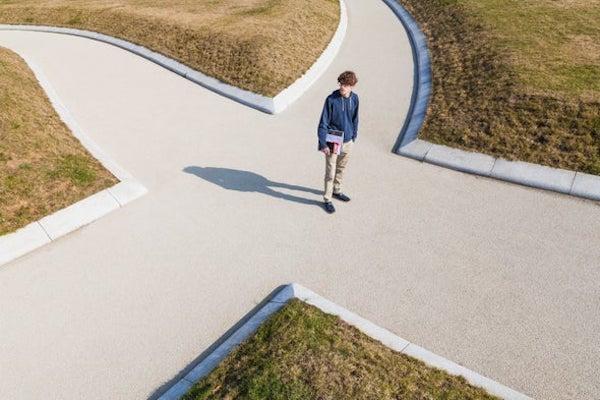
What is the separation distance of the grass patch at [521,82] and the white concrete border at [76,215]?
5.97 metres

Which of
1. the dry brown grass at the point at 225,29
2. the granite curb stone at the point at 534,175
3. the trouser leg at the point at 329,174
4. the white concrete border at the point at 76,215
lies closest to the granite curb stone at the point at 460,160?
the granite curb stone at the point at 534,175

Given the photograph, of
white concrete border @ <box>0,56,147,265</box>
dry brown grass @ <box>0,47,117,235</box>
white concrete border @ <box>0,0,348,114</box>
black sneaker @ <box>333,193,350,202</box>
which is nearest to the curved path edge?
black sneaker @ <box>333,193,350,202</box>

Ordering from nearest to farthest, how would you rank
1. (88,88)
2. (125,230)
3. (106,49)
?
(125,230), (88,88), (106,49)

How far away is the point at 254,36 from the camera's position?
46.2ft

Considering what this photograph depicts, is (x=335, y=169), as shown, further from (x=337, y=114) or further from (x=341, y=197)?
(x=337, y=114)

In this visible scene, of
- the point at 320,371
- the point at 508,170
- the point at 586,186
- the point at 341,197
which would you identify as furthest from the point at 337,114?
the point at 586,186

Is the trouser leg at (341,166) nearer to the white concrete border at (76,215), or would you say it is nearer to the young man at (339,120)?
the young man at (339,120)

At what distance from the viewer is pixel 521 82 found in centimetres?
1027

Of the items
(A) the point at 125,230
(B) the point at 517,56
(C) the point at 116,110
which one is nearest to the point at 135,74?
(C) the point at 116,110

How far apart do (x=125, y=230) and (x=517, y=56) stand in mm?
9478

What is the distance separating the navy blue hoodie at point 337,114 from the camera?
24.7 ft

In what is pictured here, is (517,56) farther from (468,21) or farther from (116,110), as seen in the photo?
(116,110)

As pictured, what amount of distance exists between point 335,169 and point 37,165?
576 centimetres

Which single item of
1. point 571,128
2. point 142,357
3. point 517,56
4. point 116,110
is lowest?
point 142,357
